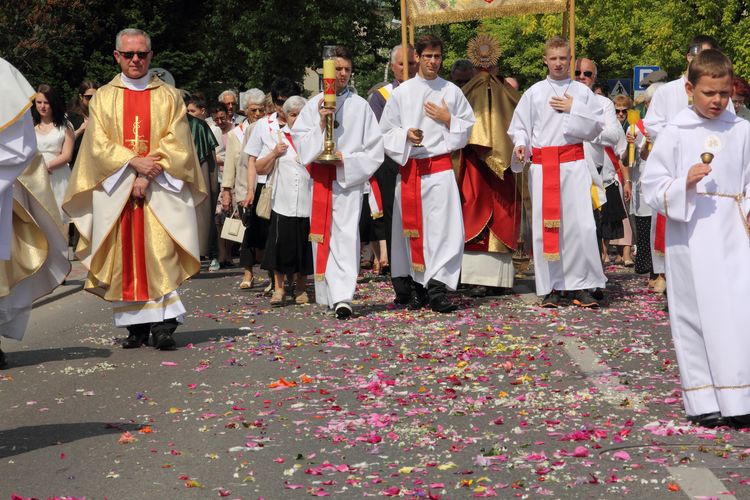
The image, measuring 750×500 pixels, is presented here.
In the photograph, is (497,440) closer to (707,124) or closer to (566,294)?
(707,124)

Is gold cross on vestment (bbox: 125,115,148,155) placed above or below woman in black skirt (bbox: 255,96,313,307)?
above

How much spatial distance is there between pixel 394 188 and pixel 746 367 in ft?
23.4

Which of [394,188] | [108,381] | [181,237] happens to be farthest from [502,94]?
[108,381]

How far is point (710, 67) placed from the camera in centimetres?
730

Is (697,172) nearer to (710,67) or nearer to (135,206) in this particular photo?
(710,67)

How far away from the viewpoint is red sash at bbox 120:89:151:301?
Answer: 1041 cm

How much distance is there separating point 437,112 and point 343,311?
6.42 feet

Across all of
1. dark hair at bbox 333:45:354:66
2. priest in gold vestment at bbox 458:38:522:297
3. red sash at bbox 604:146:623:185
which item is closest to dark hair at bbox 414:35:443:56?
dark hair at bbox 333:45:354:66

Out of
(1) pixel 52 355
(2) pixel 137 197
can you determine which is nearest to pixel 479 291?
(2) pixel 137 197

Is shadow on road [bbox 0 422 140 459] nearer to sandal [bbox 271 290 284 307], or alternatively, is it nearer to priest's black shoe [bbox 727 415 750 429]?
priest's black shoe [bbox 727 415 750 429]

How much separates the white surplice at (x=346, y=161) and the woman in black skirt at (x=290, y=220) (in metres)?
1.02

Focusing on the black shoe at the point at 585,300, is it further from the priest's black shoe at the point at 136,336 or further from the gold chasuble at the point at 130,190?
the priest's black shoe at the point at 136,336

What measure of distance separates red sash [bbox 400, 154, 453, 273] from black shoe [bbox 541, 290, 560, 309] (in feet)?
3.76

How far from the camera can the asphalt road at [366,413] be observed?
6.17 metres
